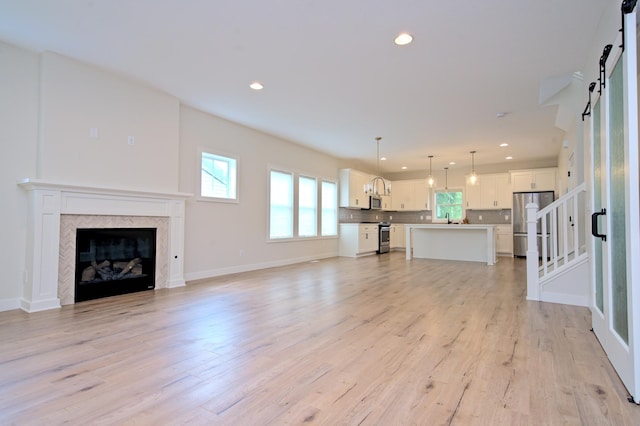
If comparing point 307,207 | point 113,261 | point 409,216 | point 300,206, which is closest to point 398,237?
point 409,216

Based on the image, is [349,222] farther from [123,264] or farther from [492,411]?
[492,411]

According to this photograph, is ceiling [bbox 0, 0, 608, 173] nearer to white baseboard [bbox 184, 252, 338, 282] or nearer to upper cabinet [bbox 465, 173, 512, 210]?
white baseboard [bbox 184, 252, 338, 282]

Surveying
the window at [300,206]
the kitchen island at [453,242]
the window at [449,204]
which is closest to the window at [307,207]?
the window at [300,206]

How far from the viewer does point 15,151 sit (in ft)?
11.7

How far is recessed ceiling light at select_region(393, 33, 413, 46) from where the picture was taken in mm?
3188

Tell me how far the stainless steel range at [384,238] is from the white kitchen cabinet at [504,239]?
10.1 ft

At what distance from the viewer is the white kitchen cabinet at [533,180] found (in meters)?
8.52

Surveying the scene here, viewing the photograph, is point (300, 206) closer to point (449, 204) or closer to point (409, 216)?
point (409, 216)

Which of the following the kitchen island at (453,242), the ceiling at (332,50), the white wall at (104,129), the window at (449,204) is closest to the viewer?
the ceiling at (332,50)

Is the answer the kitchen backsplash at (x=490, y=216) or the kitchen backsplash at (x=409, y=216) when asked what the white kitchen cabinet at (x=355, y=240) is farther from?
the kitchen backsplash at (x=490, y=216)

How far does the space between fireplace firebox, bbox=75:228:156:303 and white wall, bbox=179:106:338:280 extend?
0.66 m

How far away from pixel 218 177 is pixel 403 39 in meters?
3.89

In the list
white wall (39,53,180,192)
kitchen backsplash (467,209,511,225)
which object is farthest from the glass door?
kitchen backsplash (467,209,511,225)

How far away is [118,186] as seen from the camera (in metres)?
4.27
